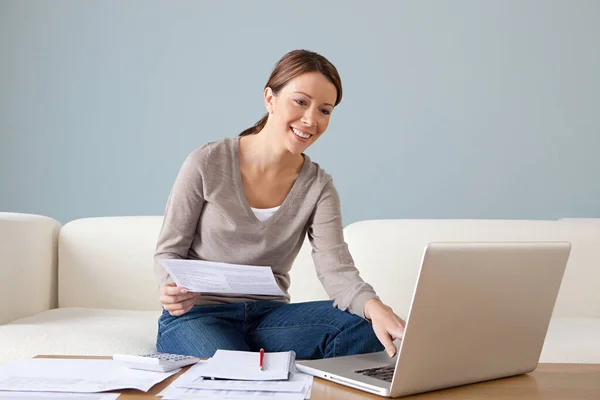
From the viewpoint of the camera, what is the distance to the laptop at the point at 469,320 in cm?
96

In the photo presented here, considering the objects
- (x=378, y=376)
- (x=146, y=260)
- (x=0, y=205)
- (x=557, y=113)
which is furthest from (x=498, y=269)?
(x=0, y=205)

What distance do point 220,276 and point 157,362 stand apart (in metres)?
0.31

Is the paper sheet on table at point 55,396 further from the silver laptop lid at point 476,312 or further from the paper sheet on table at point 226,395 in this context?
the silver laptop lid at point 476,312

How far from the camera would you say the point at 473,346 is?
1.06 meters

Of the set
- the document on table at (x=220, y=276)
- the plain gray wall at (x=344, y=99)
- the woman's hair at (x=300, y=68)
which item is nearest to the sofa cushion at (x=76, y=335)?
the document on table at (x=220, y=276)

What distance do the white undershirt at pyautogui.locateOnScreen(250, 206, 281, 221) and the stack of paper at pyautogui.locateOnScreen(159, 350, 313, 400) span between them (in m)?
0.62

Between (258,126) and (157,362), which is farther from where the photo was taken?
(258,126)

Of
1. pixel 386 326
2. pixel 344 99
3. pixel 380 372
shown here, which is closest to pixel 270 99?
pixel 386 326

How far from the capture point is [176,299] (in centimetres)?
148

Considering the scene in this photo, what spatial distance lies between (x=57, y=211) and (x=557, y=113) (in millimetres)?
2124

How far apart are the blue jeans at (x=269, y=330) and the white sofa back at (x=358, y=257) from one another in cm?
69

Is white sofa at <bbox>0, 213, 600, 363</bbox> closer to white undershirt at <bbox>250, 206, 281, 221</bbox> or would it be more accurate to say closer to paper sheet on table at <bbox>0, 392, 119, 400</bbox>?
white undershirt at <bbox>250, 206, 281, 221</bbox>

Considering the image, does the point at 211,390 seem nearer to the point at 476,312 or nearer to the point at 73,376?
the point at 73,376

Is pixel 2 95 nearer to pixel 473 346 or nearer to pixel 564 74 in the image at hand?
pixel 564 74
